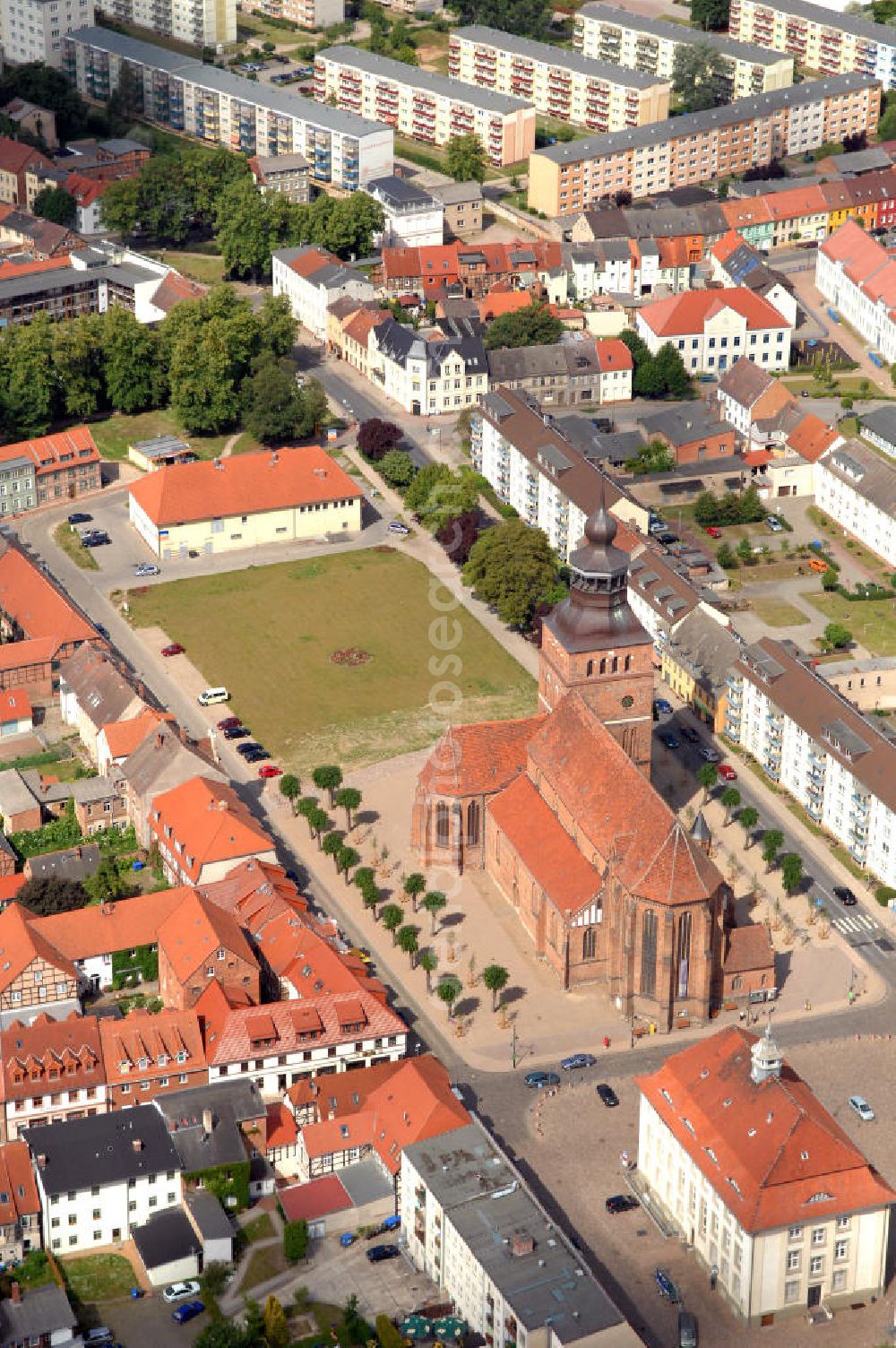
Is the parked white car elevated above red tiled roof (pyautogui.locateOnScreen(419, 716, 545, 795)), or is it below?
below

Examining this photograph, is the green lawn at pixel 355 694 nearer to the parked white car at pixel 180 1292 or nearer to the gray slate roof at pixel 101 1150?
→ the gray slate roof at pixel 101 1150

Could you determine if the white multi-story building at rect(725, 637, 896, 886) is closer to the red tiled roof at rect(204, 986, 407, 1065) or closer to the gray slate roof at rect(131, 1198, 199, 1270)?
the red tiled roof at rect(204, 986, 407, 1065)

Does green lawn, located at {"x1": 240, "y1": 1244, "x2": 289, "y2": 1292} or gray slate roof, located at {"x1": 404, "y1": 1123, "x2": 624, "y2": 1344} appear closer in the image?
gray slate roof, located at {"x1": 404, "y1": 1123, "x2": 624, "y2": 1344}

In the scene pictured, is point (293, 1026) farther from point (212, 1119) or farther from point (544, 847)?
point (544, 847)

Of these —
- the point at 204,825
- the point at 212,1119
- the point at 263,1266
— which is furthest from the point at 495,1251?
the point at 204,825

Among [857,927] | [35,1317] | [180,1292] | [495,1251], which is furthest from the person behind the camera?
[857,927]

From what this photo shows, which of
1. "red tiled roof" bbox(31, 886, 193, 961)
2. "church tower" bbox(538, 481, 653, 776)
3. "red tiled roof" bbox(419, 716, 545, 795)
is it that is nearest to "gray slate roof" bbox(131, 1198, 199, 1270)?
"red tiled roof" bbox(31, 886, 193, 961)
